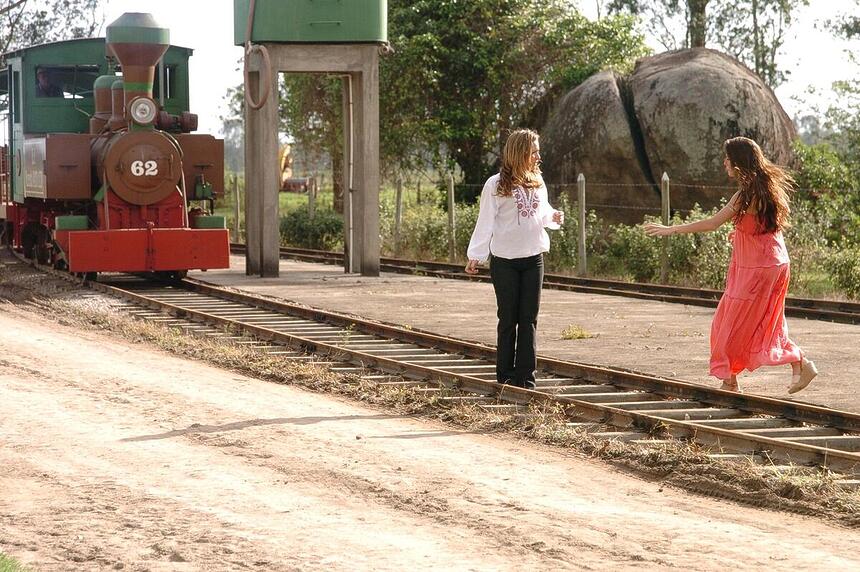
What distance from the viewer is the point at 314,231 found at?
29156 mm

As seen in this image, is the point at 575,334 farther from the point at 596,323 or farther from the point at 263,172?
the point at 263,172

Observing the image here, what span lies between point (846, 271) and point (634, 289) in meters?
2.67

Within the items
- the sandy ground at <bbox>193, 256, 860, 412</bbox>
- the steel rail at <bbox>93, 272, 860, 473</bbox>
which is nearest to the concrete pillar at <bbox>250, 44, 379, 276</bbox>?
the sandy ground at <bbox>193, 256, 860, 412</bbox>

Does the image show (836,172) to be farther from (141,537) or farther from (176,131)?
(141,537)

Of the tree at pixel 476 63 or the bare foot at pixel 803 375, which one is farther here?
the tree at pixel 476 63

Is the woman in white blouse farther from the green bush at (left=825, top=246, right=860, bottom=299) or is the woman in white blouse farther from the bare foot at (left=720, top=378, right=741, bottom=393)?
the green bush at (left=825, top=246, right=860, bottom=299)

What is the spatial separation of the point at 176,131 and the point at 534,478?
13.6 m

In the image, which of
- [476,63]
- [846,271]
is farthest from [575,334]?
[476,63]

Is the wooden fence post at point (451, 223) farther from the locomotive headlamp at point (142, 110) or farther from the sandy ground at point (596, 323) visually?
the locomotive headlamp at point (142, 110)

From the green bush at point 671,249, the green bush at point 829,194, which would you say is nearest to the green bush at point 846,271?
the green bush at point 671,249

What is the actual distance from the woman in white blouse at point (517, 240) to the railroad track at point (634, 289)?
6.15 m

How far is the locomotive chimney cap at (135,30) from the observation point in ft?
59.2

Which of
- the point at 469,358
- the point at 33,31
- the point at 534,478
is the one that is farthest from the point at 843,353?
the point at 33,31

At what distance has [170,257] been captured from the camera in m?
18.1
